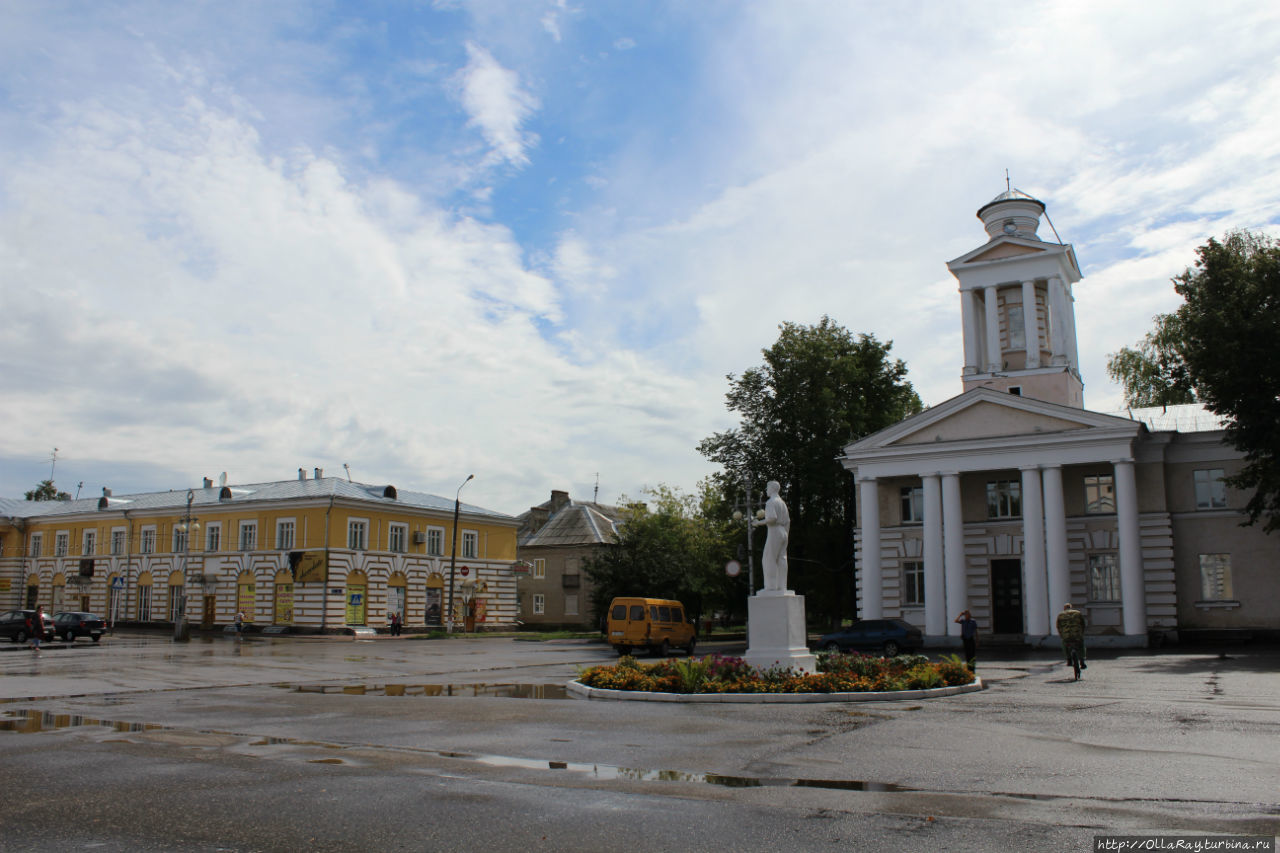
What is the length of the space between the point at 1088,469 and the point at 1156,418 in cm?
533

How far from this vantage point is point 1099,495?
114ft

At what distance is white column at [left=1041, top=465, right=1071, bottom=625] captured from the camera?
32.0 m

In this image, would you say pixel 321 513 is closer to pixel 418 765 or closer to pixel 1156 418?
pixel 1156 418

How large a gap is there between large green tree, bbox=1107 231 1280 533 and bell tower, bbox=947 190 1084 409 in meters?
7.96

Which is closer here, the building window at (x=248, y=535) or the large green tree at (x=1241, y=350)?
the large green tree at (x=1241, y=350)

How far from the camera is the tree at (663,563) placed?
46531 millimetres

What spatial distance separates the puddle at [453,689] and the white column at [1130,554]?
21.3m

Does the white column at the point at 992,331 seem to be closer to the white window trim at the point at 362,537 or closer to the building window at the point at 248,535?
the white window trim at the point at 362,537

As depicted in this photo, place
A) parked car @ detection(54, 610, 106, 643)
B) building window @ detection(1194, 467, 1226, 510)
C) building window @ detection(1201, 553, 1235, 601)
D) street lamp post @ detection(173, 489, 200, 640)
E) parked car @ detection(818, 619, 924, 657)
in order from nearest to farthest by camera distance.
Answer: parked car @ detection(818, 619, 924, 657)
building window @ detection(1201, 553, 1235, 601)
building window @ detection(1194, 467, 1226, 510)
parked car @ detection(54, 610, 106, 643)
street lamp post @ detection(173, 489, 200, 640)

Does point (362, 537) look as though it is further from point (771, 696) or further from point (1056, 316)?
point (771, 696)

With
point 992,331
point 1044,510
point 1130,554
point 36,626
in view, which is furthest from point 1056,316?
point 36,626

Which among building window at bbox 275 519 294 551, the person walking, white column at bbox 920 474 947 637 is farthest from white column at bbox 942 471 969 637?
the person walking

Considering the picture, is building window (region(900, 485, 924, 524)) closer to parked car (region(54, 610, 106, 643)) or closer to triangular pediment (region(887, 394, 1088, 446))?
triangular pediment (region(887, 394, 1088, 446))

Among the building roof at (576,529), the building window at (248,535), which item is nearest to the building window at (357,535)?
the building window at (248,535)
